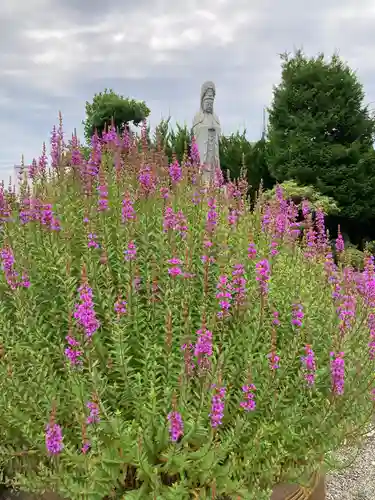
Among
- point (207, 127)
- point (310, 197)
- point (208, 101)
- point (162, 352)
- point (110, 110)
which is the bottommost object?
point (162, 352)

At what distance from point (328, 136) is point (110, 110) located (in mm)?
8888

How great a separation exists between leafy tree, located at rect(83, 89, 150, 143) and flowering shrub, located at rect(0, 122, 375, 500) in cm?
1753

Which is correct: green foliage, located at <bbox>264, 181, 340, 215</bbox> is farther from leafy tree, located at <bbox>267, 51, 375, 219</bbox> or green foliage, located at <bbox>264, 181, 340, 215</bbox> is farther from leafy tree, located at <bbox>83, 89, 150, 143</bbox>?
leafy tree, located at <bbox>83, 89, 150, 143</bbox>

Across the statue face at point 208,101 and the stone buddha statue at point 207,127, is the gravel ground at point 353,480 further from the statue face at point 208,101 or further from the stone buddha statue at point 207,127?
the statue face at point 208,101

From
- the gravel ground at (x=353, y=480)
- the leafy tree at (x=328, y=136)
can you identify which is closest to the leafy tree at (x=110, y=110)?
the leafy tree at (x=328, y=136)

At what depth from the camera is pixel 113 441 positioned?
2281mm

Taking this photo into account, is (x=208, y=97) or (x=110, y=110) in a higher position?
(x=110, y=110)

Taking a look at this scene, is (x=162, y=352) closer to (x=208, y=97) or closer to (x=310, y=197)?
(x=208, y=97)

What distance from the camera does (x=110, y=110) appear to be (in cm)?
1997

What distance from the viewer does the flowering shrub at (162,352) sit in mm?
2168

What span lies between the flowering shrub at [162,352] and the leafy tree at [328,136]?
36.6 feet

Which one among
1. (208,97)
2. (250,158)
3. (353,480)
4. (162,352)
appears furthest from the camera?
(250,158)

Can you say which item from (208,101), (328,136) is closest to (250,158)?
(328,136)

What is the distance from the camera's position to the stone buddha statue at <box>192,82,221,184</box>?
1147 centimetres
